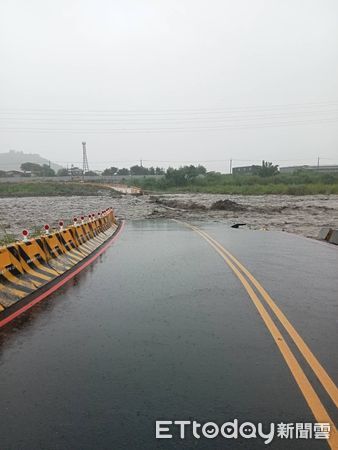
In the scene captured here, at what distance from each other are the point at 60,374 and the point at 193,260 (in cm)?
782

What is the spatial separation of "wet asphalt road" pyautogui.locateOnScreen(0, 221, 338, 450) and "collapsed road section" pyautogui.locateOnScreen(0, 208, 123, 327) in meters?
0.42

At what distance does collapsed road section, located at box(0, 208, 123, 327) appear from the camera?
805 cm

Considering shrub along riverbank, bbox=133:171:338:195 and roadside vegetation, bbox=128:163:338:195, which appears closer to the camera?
shrub along riverbank, bbox=133:171:338:195

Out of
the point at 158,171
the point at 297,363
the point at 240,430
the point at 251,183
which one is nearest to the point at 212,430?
the point at 240,430

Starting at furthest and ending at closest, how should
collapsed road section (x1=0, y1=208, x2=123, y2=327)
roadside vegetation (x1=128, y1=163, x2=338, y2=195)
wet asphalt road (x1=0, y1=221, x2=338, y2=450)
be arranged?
roadside vegetation (x1=128, y1=163, x2=338, y2=195) < collapsed road section (x1=0, y1=208, x2=123, y2=327) < wet asphalt road (x1=0, y1=221, x2=338, y2=450)

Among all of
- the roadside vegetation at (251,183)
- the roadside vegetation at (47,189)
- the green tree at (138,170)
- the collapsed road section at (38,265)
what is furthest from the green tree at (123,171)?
the collapsed road section at (38,265)

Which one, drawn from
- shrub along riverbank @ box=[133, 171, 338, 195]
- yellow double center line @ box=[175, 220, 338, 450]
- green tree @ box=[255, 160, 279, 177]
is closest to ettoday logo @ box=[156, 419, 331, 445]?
yellow double center line @ box=[175, 220, 338, 450]

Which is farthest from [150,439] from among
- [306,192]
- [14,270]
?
[306,192]

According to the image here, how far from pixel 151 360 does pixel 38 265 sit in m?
5.78

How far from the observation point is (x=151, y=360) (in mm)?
5207

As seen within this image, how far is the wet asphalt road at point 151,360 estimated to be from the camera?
3832 millimetres

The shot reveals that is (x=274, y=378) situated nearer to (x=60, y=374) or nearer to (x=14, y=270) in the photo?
(x=60, y=374)

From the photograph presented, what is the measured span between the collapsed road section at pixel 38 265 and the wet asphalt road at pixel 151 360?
416mm

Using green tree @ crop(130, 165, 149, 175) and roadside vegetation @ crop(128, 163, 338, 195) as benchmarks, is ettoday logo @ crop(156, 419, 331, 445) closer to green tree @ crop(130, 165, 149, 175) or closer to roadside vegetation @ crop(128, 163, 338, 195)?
roadside vegetation @ crop(128, 163, 338, 195)
